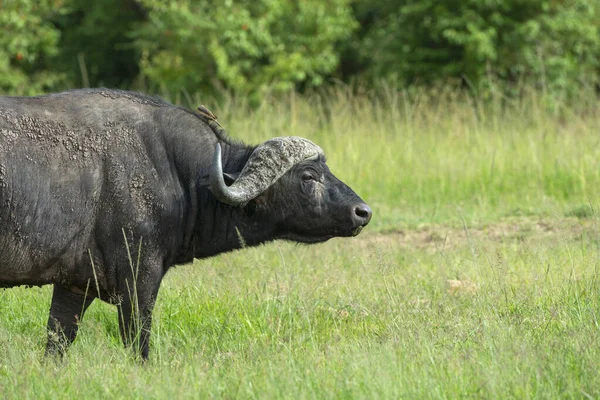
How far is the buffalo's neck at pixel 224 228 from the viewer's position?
6668 mm

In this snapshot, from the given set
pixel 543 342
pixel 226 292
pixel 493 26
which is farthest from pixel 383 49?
pixel 543 342

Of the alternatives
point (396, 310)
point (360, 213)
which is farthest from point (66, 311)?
point (396, 310)

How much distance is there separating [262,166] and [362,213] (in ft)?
2.45

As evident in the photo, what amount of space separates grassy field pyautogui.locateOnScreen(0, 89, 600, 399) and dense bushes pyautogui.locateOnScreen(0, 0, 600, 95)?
8.22 metres

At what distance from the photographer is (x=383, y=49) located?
23812 mm

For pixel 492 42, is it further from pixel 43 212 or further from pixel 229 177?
pixel 43 212

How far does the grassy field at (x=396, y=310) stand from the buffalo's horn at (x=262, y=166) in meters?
0.79

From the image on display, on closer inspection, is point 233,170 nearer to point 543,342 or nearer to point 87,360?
point 87,360

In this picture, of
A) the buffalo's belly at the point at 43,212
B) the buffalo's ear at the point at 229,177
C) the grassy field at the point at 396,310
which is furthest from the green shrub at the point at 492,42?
the buffalo's belly at the point at 43,212

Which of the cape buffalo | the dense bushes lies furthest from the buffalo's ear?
the dense bushes

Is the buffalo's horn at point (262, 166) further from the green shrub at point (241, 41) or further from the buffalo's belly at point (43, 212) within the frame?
the green shrub at point (241, 41)

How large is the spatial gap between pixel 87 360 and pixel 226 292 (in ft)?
6.30

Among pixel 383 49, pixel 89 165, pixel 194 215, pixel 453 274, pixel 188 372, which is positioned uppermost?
pixel 89 165

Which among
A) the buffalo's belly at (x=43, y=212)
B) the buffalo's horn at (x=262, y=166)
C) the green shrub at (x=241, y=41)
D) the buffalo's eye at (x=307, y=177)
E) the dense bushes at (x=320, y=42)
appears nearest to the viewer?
the buffalo's belly at (x=43, y=212)
